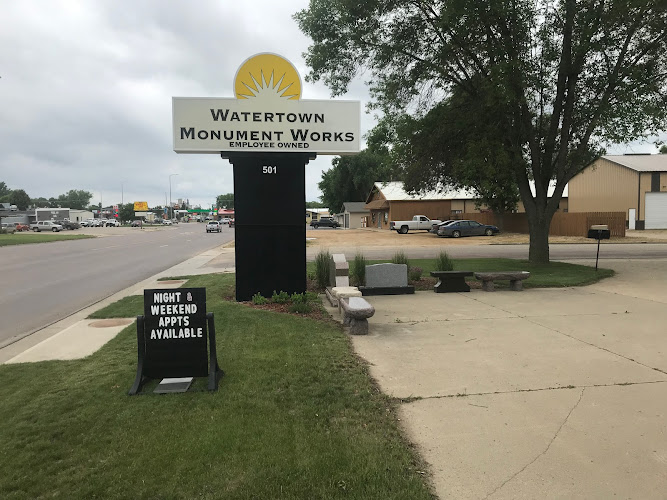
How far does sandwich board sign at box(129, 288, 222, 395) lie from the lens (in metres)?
4.60

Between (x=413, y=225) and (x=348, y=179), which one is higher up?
(x=348, y=179)

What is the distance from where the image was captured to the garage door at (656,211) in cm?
4188

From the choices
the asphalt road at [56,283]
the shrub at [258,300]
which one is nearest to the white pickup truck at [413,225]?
the asphalt road at [56,283]

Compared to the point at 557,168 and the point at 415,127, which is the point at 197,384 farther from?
the point at 557,168

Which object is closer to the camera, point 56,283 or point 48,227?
point 56,283

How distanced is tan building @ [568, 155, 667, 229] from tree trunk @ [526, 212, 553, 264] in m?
31.2

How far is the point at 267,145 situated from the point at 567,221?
3585 centimetres

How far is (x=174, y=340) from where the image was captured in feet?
15.1

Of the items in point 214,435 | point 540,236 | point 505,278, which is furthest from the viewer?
point 540,236

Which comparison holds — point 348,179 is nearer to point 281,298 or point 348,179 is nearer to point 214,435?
point 281,298

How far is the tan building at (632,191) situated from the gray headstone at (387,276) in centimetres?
3850

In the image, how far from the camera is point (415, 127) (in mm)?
14672

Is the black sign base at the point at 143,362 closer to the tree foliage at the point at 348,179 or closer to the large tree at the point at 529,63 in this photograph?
the large tree at the point at 529,63

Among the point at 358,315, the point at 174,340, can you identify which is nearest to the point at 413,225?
the point at 358,315
